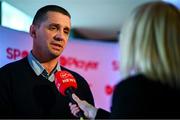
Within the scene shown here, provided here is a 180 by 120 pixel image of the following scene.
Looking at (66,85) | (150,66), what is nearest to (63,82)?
(66,85)

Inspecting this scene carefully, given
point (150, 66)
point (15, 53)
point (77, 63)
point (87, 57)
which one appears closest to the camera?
point (150, 66)

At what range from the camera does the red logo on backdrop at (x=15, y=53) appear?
5.64 ft

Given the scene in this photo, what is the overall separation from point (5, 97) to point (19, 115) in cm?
10

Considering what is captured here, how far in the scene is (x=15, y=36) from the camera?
174 cm

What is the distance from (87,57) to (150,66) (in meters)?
1.32

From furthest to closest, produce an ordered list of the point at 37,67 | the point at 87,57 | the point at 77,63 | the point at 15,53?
1. the point at 87,57
2. the point at 77,63
3. the point at 15,53
4. the point at 37,67

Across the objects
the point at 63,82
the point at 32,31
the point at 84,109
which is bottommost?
the point at 84,109

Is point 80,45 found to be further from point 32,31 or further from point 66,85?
point 66,85

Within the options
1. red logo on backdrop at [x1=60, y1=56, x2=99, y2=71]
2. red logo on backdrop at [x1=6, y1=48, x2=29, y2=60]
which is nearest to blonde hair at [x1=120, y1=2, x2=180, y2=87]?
red logo on backdrop at [x1=6, y1=48, x2=29, y2=60]

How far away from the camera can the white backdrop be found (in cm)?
171

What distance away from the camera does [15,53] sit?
176cm

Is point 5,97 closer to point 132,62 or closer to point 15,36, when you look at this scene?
point 15,36

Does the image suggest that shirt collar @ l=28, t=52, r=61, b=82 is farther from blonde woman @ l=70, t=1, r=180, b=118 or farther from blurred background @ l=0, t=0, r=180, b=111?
blonde woman @ l=70, t=1, r=180, b=118

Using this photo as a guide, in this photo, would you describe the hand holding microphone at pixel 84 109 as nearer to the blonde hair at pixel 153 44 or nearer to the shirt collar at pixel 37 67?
the shirt collar at pixel 37 67
